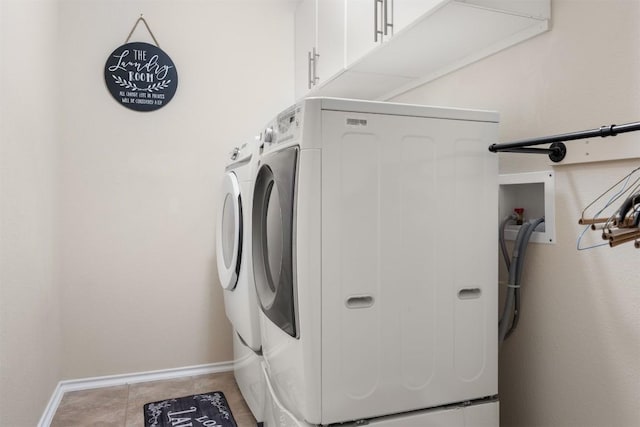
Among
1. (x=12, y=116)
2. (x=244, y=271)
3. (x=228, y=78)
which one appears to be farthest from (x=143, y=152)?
(x=244, y=271)

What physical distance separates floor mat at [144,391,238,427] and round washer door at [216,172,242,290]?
662mm

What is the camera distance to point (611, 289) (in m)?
1.27

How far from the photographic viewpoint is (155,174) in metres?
2.84

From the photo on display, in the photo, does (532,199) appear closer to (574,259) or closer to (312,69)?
(574,259)

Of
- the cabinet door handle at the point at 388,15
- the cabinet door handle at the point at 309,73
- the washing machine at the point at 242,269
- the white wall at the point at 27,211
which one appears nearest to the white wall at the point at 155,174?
the white wall at the point at 27,211

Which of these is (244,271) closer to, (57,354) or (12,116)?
(12,116)

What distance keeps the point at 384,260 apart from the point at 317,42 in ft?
5.66

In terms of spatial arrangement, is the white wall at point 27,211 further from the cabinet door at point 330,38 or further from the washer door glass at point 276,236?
the cabinet door at point 330,38

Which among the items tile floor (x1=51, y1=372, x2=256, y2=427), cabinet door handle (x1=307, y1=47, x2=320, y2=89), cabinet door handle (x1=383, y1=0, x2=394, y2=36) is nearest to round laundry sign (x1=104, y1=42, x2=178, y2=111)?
cabinet door handle (x1=307, y1=47, x2=320, y2=89)

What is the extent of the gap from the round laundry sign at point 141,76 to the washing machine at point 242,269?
775 millimetres

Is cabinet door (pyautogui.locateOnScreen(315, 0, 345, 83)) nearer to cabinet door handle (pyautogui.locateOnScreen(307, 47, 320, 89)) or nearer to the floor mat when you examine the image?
cabinet door handle (pyautogui.locateOnScreen(307, 47, 320, 89))

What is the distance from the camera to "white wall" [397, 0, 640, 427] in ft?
4.04

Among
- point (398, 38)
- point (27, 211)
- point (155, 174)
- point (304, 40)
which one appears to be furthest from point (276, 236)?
point (304, 40)

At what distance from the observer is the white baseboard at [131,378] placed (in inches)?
102
